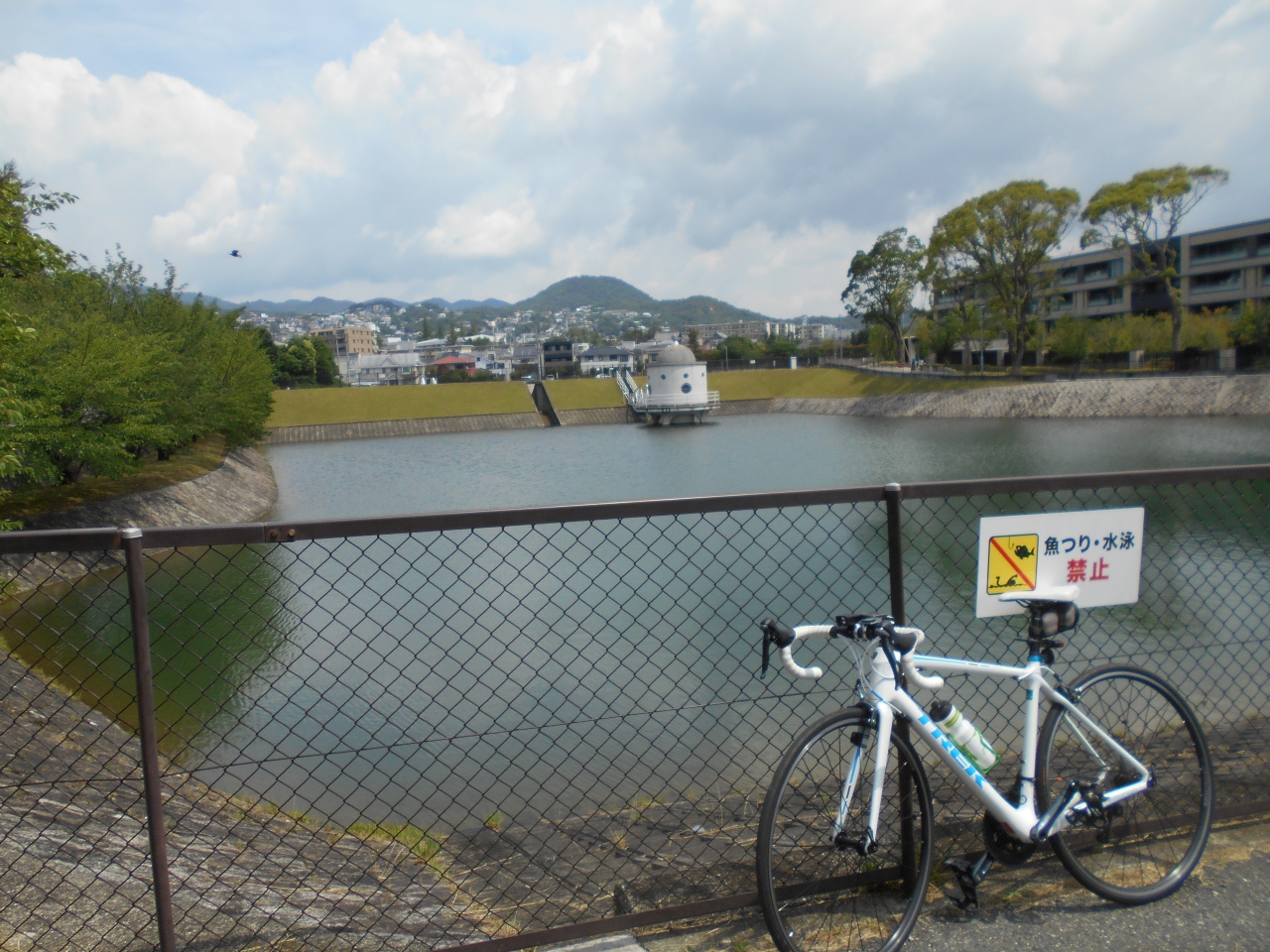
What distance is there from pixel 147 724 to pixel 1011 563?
279 cm

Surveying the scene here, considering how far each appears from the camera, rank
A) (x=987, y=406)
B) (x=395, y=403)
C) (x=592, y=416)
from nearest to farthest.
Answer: (x=987, y=406) → (x=395, y=403) → (x=592, y=416)

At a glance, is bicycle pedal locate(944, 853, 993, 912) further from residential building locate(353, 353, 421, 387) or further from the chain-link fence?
residential building locate(353, 353, 421, 387)

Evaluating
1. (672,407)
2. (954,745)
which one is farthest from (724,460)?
(954,745)

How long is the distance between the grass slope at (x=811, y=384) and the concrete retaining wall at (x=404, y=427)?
684 inches

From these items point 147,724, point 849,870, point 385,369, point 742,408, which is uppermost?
point 385,369

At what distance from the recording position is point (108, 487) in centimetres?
1866

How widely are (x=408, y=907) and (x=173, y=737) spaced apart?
5775mm

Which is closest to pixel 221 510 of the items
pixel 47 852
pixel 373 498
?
pixel 373 498

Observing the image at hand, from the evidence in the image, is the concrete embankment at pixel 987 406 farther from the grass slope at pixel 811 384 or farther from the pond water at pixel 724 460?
the pond water at pixel 724 460

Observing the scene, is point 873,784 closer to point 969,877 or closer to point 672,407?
point 969,877

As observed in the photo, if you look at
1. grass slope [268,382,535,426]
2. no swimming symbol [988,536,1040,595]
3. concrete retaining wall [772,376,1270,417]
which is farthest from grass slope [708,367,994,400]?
no swimming symbol [988,536,1040,595]

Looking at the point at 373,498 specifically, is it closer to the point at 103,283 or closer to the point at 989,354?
the point at 103,283

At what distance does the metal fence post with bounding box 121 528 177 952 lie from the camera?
7.46ft

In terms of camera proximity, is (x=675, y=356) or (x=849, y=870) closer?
(x=849, y=870)
